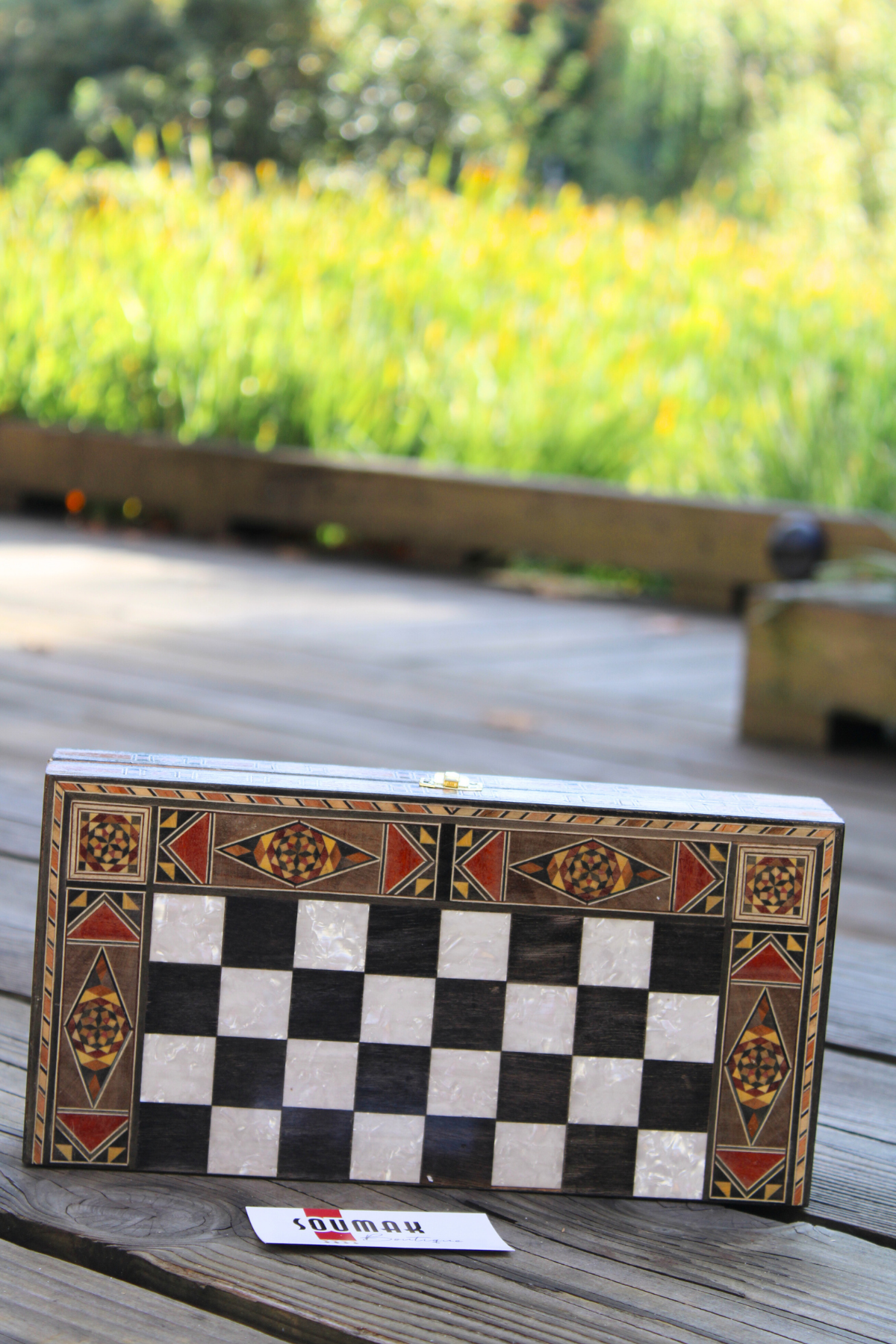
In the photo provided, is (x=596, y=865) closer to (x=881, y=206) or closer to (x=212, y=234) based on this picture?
(x=212, y=234)

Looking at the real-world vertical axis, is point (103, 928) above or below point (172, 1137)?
above

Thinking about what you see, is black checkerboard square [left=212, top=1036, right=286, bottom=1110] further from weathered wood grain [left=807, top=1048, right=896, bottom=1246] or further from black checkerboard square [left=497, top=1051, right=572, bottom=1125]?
weathered wood grain [left=807, top=1048, right=896, bottom=1246]

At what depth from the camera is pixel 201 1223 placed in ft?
2.43

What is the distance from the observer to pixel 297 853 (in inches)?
29.8

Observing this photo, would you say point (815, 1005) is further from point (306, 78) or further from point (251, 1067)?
point (306, 78)

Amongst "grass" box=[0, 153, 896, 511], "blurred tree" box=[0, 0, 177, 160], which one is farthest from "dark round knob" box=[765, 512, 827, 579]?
"blurred tree" box=[0, 0, 177, 160]

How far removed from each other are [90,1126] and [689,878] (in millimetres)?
323

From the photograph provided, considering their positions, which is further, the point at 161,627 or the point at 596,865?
the point at 161,627

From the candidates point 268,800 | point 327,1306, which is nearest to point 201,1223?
point 327,1306

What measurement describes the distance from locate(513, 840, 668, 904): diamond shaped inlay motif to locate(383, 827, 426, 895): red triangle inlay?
0.17ft

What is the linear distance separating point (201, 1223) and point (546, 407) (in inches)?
144

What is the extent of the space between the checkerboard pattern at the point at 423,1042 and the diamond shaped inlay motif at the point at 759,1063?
2cm

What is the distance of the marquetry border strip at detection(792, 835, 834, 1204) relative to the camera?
77cm

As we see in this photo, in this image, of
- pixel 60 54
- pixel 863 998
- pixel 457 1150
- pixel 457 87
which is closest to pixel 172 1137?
pixel 457 1150
